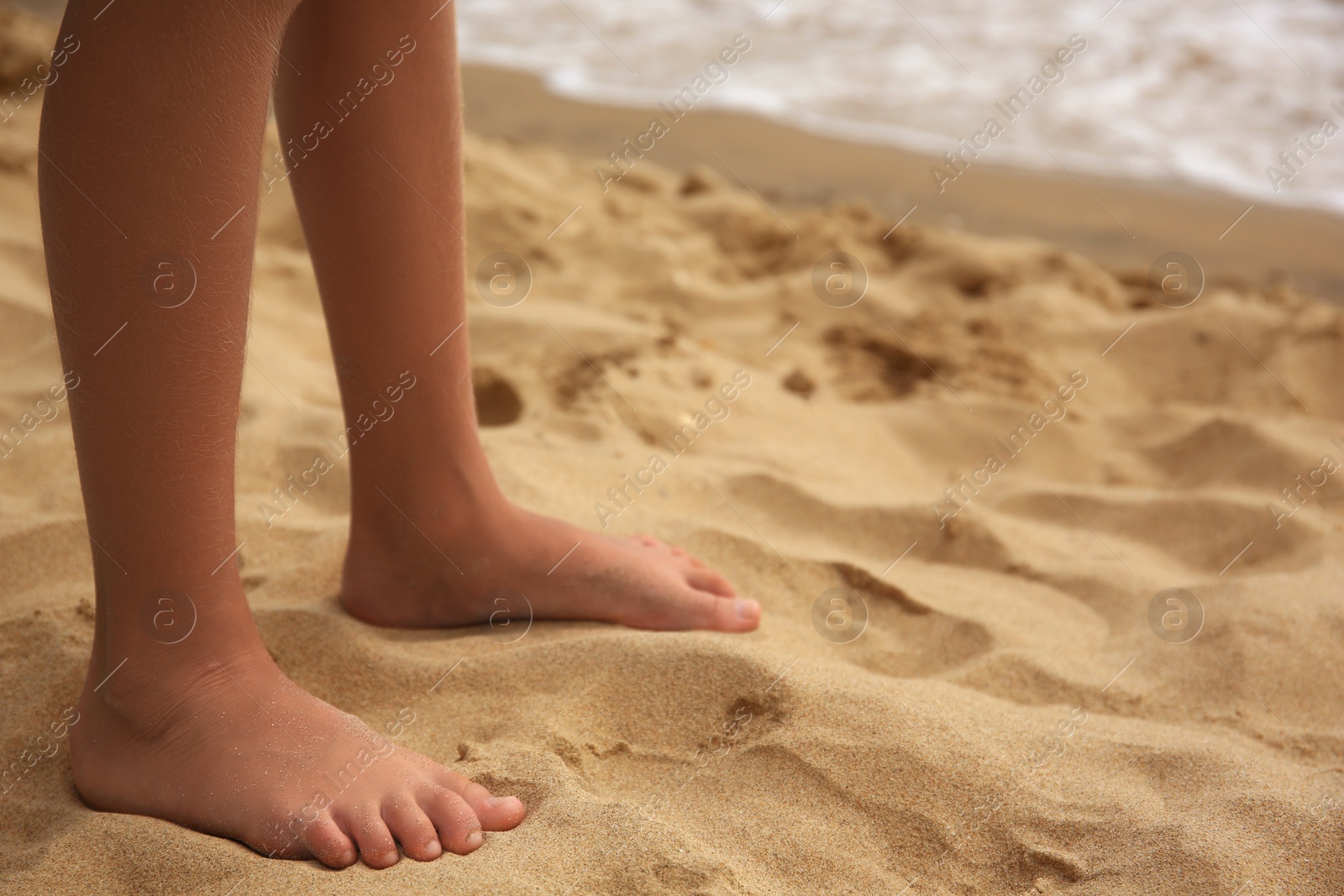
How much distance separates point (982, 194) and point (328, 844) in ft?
11.4

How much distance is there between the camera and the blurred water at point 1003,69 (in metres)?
4.28

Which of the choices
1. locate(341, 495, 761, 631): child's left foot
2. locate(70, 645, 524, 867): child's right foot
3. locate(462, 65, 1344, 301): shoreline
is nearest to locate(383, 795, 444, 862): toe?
locate(70, 645, 524, 867): child's right foot

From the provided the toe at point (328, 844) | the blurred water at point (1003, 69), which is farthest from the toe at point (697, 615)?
the blurred water at point (1003, 69)

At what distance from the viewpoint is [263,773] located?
113 cm

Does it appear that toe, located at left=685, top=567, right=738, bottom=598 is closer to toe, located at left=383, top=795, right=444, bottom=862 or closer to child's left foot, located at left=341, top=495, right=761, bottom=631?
child's left foot, located at left=341, top=495, right=761, bottom=631

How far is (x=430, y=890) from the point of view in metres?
1.02

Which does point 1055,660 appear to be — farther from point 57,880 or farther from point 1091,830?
point 57,880

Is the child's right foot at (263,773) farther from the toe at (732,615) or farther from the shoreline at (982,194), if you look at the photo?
the shoreline at (982,194)

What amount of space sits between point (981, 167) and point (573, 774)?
3.52 metres

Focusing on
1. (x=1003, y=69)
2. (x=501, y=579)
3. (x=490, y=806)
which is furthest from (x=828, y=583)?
(x=1003, y=69)

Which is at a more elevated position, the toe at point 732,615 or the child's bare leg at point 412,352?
the child's bare leg at point 412,352

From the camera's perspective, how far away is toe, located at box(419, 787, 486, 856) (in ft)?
3.60

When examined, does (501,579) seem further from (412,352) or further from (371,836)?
(371,836)

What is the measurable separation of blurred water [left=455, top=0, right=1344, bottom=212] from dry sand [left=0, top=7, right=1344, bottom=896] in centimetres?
136
